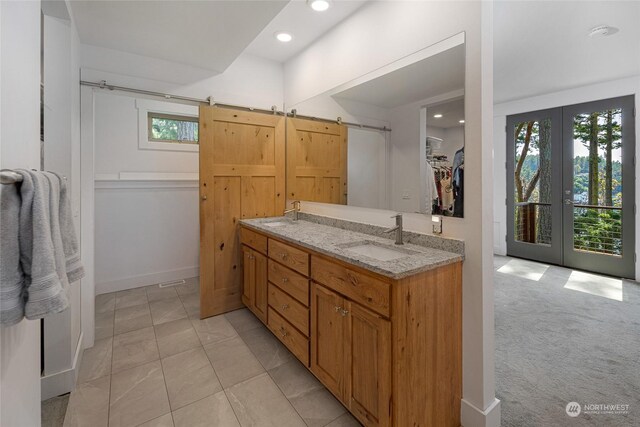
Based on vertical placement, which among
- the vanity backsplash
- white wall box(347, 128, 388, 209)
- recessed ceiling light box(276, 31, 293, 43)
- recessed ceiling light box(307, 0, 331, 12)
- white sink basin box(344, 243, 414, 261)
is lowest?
white sink basin box(344, 243, 414, 261)

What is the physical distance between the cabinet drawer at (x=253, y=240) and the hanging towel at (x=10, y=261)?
5.51 feet

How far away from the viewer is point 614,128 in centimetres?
394

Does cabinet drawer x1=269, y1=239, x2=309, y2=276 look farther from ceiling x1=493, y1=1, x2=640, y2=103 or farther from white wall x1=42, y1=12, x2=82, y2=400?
ceiling x1=493, y1=1, x2=640, y2=103

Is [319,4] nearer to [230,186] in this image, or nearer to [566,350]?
[230,186]

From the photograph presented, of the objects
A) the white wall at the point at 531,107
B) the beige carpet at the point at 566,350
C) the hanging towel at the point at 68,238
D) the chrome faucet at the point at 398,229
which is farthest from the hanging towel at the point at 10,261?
the white wall at the point at 531,107

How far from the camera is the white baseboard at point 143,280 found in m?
3.48

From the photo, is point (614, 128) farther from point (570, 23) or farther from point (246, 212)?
point (246, 212)

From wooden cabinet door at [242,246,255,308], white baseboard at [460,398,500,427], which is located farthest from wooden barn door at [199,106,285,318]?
white baseboard at [460,398,500,427]

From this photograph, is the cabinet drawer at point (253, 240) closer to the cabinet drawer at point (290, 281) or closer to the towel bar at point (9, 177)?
the cabinet drawer at point (290, 281)

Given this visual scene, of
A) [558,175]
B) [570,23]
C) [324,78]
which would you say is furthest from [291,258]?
[558,175]

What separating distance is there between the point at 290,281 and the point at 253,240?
2.42ft

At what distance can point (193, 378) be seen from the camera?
1.99m

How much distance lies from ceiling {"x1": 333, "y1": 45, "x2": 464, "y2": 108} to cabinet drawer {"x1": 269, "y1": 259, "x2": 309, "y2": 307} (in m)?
1.33

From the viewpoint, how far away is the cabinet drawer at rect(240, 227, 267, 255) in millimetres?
2473
